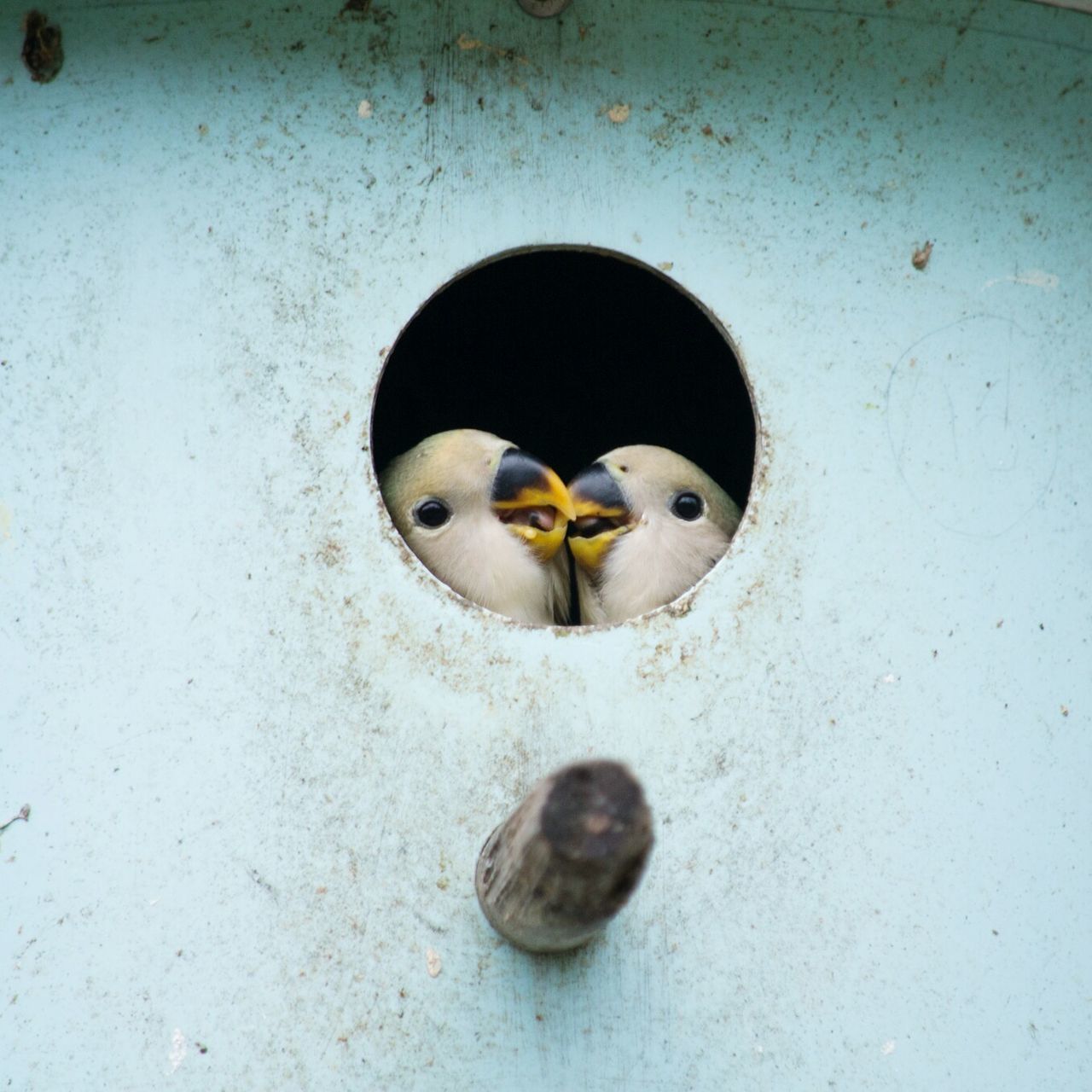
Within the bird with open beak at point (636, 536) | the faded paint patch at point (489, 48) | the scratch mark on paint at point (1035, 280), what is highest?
the faded paint patch at point (489, 48)

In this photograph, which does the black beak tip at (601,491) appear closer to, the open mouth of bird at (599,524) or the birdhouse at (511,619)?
the open mouth of bird at (599,524)

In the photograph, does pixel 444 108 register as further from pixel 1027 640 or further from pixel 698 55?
pixel 1027 640

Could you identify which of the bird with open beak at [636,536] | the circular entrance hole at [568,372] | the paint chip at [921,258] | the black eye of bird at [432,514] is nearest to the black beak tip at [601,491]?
the bird with open beak at [636,536]

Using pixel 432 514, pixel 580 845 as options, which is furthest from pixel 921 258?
pixel 580 845

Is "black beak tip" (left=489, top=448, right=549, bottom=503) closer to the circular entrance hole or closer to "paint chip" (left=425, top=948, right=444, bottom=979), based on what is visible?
the circular entrance hole

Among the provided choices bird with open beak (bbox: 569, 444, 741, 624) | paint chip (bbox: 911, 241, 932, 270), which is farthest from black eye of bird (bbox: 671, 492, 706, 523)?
paint chip (bbox: 911, 241, 932, 270)

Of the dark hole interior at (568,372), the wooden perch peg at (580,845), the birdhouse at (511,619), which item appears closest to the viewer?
the wooden perch peg at (580,845)

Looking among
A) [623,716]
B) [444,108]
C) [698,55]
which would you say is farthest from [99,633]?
[698,55]
